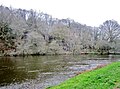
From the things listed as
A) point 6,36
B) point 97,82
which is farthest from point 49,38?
point 97,82

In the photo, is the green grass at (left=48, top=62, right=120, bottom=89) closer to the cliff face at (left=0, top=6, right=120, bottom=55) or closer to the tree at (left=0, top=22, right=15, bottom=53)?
the cliff face at (left=0, top=6, right=120, bottom=55)

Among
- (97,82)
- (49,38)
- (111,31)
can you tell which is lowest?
(97,82)

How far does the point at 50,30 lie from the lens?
10781 cm

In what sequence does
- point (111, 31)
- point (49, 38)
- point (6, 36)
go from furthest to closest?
point (111, 31), point (49, 38), point (6, 36)

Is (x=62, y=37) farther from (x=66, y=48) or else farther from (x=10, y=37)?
(x=10, y=37)

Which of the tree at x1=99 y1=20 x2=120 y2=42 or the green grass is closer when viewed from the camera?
the green grass

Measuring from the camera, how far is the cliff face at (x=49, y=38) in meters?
81.2

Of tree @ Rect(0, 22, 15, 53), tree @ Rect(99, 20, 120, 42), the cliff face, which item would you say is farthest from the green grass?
tree @ Rect(99, 20, 120, 42)

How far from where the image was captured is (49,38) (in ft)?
333

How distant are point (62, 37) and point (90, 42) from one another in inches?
779

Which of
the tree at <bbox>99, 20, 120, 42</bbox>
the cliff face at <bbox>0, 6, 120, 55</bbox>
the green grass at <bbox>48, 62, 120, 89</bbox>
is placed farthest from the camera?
the tree at <bbox>99, 20, 120, 42</bbox>

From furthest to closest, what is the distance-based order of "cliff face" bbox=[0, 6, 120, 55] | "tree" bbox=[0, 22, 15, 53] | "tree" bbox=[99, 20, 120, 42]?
"tree" bbox=[99, 20, 120, 42] → "tree" bbox=[0, 22, 15, 53] → "cliff face" bbox=[0, 6, 120, 55]

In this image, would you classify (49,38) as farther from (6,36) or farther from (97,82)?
(97,82)

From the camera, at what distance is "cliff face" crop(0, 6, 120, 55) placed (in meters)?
81.2
